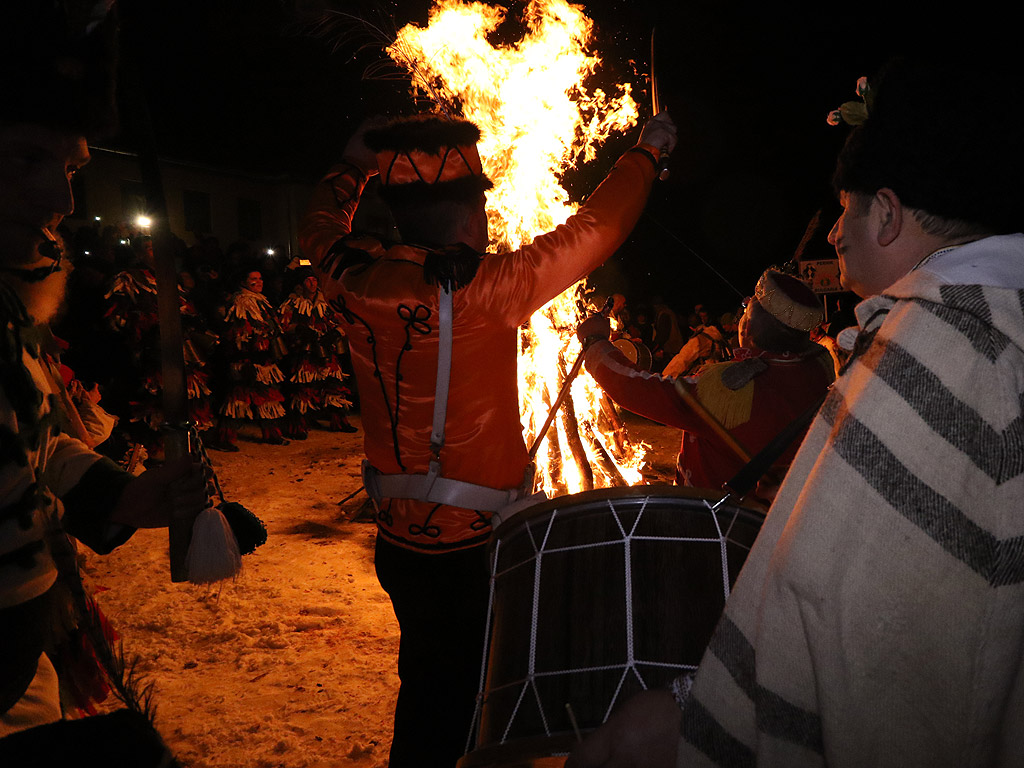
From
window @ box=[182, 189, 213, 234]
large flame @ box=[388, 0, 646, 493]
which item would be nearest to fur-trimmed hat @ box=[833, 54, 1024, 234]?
large flame @ box=[388, 0, 646, 493]

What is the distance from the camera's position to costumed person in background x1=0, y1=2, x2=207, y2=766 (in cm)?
138

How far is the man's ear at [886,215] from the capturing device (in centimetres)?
109

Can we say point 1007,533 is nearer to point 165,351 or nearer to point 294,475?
point 165,351

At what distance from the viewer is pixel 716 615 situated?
1.67 meters

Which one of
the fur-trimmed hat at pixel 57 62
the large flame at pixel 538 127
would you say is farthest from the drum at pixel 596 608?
the large flame at pixel 538 127

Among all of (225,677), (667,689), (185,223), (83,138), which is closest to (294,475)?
(225,677)

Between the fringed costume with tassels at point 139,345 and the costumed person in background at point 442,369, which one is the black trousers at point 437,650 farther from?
the fringed costume with tassels at point 139,345

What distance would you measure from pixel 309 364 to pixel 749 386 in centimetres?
924

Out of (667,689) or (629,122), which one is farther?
(629,122)

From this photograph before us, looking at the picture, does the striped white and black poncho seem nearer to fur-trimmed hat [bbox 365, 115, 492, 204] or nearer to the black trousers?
the black trousers

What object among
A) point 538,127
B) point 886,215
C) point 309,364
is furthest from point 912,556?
point 309,364

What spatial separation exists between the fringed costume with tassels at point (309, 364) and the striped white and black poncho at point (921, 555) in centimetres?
1044

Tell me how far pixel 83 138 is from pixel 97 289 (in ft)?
24.5

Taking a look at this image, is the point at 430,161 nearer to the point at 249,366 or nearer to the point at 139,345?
the point at 139,345
